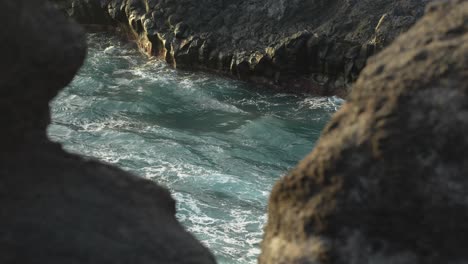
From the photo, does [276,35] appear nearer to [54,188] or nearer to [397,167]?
[54,188]

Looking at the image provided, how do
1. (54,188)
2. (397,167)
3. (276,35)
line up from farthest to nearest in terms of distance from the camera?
1. (276,35)
2. (54,188)
3. (397,167)

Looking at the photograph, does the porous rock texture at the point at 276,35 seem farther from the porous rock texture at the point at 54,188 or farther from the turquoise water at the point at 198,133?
the porous rock texture at the point at 54,188

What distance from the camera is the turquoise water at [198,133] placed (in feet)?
46.1

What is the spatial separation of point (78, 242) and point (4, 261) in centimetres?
34

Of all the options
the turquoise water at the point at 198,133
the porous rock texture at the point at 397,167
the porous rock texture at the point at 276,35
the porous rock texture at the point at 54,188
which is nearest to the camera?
the porous rock texture at the point at 397,167

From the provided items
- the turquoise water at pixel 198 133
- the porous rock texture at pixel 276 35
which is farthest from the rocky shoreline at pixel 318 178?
the porous rock texture at pixel 276 35

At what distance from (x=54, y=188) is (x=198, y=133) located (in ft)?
47.8

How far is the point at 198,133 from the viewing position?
60.1ft

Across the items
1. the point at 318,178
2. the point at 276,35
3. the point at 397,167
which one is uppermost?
the point at 276,35

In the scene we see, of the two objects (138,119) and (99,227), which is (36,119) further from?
(138,119)

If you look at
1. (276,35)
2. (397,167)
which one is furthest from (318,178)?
(276,35)

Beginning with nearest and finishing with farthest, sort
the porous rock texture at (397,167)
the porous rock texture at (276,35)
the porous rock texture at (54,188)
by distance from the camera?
the porous rock texture at (397,167) < the porous rock texture at (54,188) < the porous rock texture at (276,35)

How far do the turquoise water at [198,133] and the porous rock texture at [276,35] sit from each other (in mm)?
529

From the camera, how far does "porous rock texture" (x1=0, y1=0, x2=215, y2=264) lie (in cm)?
357
